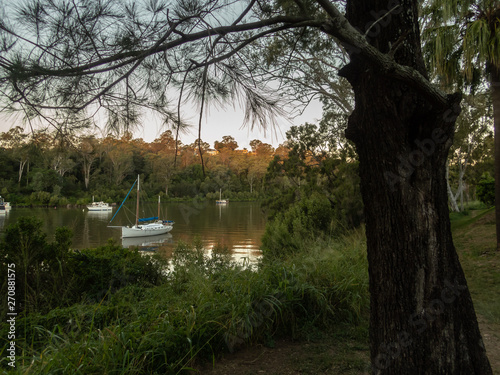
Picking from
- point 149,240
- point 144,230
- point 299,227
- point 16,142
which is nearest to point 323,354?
point 16,142

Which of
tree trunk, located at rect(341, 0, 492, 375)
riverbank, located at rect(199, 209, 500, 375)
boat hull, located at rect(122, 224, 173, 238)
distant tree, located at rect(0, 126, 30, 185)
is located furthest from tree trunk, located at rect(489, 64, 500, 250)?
boat hull, located at rect(122, 224, 173, 238)

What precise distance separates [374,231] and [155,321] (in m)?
1.77

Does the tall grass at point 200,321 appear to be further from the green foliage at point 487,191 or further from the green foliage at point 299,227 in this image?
the green foliage at point 487,191

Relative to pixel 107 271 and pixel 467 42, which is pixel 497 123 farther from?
pixel 107 271

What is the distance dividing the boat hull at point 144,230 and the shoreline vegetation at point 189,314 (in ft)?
47.1

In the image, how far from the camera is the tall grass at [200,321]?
2.00 meters

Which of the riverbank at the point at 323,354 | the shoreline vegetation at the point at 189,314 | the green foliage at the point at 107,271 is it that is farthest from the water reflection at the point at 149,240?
the riverbank at the point at 323,354

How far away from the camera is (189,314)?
8.14 feet

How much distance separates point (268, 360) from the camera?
2.43 metres

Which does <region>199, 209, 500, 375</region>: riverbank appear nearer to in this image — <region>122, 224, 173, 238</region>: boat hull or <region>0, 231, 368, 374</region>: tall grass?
<region>0, 231, 368, 374</region>: tall grass

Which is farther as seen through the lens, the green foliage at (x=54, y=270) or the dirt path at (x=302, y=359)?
the green foliage at (x=54, y=270)

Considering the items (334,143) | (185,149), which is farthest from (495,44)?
(185,149)

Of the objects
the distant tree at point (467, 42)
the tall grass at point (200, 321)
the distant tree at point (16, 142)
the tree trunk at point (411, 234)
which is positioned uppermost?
the distant tree at point (467, 42)

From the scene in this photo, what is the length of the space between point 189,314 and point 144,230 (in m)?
17.8
